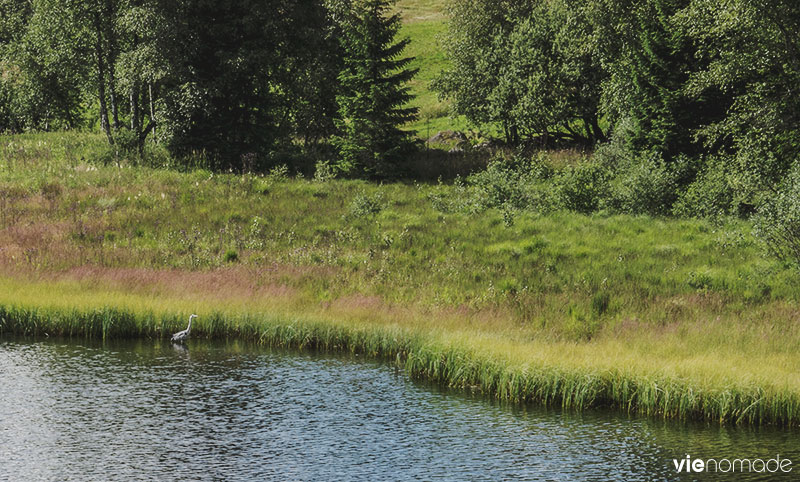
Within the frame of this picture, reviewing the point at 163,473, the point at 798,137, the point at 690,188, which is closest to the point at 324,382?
the point at 163,473

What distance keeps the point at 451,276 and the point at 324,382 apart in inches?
398

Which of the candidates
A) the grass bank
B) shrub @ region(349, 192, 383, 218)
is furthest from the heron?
shrub @ region(349, 192, 383, 218)

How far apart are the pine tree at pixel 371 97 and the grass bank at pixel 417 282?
2.40 meters

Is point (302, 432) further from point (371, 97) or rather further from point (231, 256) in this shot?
point (371, 97)

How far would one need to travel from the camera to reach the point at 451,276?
92.9 feet

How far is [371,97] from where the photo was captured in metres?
41.7

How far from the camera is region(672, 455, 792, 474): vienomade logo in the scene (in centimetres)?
1374

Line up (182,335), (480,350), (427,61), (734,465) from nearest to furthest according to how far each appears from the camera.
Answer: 1. (734,465)
2. (480,350)
3. (182,335)
4. (427,61)

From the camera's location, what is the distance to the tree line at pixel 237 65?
40719mm

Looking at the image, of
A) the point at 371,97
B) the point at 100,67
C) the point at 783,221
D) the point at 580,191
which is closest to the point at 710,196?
the point at 580,191

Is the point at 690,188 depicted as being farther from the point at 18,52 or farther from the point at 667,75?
the point at 18,52

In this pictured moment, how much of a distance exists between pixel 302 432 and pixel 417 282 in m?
12.8

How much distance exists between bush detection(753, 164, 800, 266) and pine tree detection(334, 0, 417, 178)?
22310mm

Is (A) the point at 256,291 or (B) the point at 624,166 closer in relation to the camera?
(A) the point at 256,291
